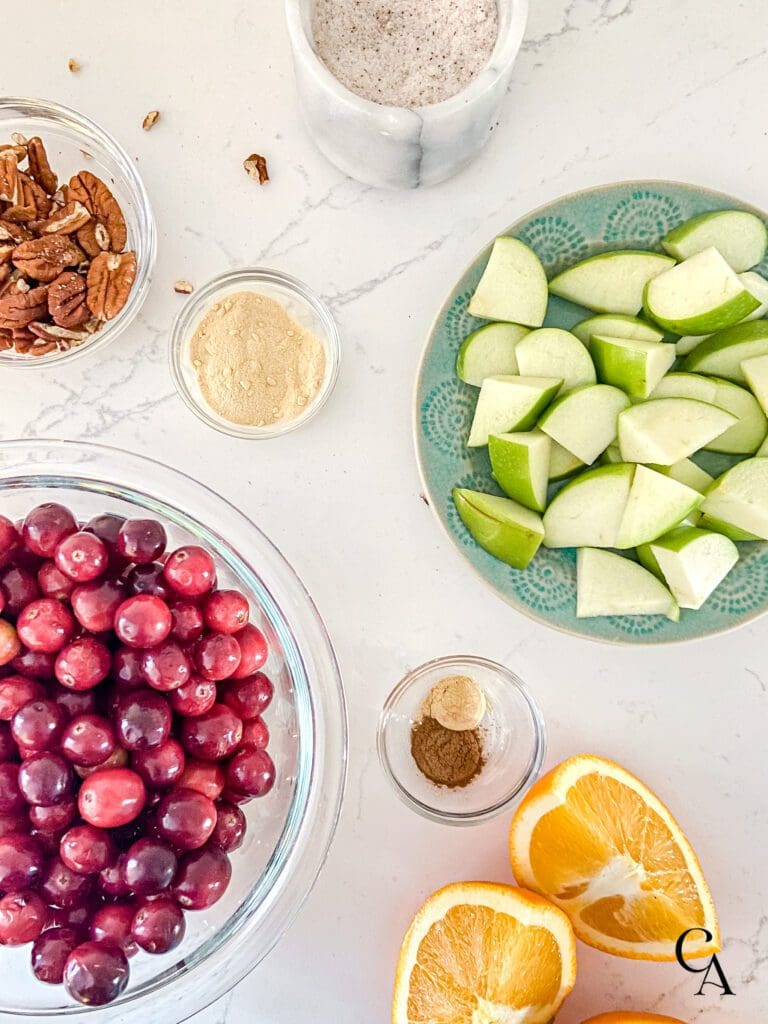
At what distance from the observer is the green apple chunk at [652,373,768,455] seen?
1.12m

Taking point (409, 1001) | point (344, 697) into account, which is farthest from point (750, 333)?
point (409, 1001)

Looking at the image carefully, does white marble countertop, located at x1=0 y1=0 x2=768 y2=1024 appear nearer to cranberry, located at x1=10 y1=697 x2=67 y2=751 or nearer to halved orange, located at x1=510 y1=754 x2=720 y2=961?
halved orange, located at x1=510 y1=754 x2=720 y2=961

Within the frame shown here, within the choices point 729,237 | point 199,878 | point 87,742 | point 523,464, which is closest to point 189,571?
point 87,742

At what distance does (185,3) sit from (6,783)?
98cm

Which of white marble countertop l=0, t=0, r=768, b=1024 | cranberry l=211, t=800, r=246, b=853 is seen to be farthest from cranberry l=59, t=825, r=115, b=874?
white marble countertop l=0, t=0, r=768, b=1024

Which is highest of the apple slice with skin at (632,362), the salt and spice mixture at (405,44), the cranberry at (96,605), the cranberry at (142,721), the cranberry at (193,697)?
the salt and spice mixture at (405,44)

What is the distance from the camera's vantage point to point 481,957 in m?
1.08

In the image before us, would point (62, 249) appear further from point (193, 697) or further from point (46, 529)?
point (193, 697)

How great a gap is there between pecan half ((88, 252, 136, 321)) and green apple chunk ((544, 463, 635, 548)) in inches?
23.4

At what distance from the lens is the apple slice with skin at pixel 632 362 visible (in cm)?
108

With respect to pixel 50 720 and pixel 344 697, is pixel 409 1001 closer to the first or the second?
pixel 344 697

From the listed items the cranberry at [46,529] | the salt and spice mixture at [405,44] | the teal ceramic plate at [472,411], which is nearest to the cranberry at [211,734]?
the cranberry at [46,529]

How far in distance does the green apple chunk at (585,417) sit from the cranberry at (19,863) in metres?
0.73

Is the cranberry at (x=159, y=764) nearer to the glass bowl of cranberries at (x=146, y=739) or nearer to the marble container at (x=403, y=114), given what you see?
the glass bowl of cranberries at (x=146, y=739)
